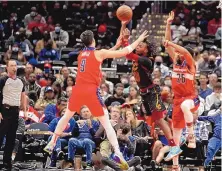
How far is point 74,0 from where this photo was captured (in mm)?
25688

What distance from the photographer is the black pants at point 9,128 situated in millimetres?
13586

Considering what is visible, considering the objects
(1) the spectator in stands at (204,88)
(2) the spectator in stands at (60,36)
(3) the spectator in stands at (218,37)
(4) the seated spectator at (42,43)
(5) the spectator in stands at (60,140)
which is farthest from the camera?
(3) the spectator in stands at (218,37)

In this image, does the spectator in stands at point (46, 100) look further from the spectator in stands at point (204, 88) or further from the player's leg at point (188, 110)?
A: the player's leg at point (188, 110)

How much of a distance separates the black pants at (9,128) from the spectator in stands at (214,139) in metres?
4.02

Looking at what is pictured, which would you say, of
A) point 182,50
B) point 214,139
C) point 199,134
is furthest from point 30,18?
point 182,50

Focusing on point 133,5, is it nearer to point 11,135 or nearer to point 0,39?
point 0,39

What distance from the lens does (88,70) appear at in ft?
39.5

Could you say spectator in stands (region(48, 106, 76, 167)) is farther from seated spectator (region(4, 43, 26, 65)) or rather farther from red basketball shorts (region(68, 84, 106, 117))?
seated spectator (region(4, 43, 26, 65))

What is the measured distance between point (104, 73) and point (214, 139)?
177 inches

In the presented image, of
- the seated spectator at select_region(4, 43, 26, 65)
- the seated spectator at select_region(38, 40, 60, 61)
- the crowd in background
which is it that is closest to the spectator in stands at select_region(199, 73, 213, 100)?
the crowd in background

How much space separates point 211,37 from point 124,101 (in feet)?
25.8

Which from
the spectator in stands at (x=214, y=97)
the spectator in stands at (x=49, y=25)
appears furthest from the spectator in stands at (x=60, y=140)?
the spectator in stands at (x=49, y=25)

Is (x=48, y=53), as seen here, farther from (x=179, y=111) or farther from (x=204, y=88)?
(x=179, y=111)

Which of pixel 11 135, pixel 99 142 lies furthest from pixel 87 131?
pixel 11 135
